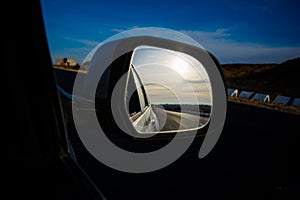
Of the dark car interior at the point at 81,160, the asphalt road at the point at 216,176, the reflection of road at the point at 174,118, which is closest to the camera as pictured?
the dark car interior at the point at 81,160

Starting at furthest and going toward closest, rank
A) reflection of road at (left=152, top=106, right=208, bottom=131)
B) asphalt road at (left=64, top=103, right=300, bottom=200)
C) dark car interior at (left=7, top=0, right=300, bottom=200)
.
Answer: reflection of road at (left=152, top=106, right=208, bottom=131) < asphalt road at (left=64, top=103, right=300, bottom=200) < dark car interior at (left=7, top=0, right=300, bottom=200)

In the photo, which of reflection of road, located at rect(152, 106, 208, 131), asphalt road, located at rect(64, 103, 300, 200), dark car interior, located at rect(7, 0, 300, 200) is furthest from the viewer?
reflection of road, located at rect(152, 106, 208, 131)

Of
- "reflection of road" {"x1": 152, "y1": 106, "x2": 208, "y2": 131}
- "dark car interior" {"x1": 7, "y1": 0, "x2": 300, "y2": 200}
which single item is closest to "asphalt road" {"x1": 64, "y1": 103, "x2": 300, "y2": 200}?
"dark car interior" {"x1": 7, "y1": 0, "x2": 300, "y2": 200}

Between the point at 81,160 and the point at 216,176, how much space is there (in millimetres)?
2171

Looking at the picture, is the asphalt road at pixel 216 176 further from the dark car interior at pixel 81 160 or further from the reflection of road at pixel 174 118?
the reflection of road at pixel 174 118

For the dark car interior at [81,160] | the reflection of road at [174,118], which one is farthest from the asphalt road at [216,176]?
the reflection of road at [174,118]

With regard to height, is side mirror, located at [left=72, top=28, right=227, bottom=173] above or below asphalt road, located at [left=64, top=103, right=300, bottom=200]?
above

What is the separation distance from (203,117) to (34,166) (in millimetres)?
2602

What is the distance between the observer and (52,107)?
110 cm

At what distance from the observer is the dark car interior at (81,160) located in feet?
3.22

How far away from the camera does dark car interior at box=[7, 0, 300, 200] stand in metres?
0.98

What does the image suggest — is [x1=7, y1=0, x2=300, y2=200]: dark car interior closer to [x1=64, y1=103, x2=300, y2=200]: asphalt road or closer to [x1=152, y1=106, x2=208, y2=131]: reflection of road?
[x1=64, y1=103, x2=300, y2=200]: asphalt road

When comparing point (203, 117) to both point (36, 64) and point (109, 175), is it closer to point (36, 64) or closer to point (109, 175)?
point (109, 175)

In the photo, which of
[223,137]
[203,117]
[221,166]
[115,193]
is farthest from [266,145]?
[115,193]
